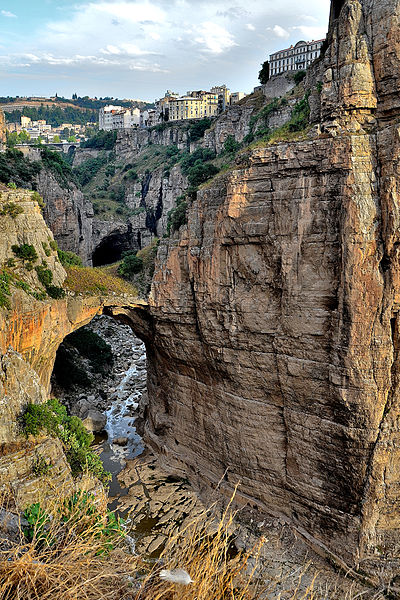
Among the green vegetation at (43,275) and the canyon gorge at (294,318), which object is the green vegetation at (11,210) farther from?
the green vegetation at (43,275)

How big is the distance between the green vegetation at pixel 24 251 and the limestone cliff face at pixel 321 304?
6492mm

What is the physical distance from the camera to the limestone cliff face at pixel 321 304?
12.8 metres

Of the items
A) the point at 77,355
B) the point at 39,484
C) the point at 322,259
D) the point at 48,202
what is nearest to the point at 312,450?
the point at 322,259

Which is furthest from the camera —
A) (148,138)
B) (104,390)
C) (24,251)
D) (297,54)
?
(148,138)

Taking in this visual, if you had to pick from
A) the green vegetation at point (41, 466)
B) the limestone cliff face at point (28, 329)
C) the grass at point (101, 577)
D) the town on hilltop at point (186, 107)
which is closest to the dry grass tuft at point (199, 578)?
the grass at point (101, 577)

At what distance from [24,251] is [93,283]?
3.97 metres

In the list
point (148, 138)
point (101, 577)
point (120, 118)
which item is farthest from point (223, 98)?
point (101, 577)

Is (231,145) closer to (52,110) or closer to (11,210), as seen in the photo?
(11,210)

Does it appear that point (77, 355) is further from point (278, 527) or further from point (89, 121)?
point (89, 121)

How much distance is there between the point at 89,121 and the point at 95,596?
529ft

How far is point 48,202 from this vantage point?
38.5m

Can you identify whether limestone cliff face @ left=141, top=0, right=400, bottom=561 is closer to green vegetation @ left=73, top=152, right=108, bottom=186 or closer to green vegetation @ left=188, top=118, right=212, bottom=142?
green vegetation @ left=188, top=118, right=212, bottom=142

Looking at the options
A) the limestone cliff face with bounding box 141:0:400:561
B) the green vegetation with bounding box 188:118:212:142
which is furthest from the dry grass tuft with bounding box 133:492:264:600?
the green vegetation with bounding box 188:118:212:142

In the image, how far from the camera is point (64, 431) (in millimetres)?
14867
